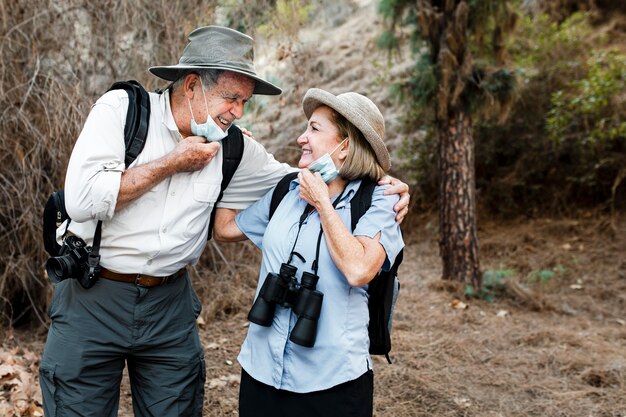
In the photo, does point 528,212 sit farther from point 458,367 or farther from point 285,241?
point 285,241

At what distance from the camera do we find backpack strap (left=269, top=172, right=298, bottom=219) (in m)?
2.72

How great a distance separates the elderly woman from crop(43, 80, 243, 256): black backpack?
0.35 m

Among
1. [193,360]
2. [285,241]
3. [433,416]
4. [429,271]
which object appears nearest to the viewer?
[285,241]

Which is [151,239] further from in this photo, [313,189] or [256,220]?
[313,189]

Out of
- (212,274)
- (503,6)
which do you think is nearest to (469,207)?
(503,6)

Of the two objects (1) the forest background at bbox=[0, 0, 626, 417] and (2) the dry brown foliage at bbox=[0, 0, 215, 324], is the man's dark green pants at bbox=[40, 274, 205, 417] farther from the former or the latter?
(2) the dry brown foliage at bbox=[0, 0, 215, 324]

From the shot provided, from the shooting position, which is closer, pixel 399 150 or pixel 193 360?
pixel 193 360

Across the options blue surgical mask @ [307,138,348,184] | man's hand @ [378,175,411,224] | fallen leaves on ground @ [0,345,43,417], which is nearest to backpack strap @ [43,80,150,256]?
blue surgical mask @ [307,138,348,184]

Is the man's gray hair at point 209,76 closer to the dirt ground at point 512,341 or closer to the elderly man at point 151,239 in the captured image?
the elderly man at point 151,239

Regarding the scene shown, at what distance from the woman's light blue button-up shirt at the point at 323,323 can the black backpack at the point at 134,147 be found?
44 centimetres

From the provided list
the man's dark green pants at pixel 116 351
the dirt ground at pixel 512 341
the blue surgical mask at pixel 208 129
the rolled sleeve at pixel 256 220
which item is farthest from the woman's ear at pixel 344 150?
the dirt ground at pixel 512 341

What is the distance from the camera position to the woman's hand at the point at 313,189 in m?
2.36

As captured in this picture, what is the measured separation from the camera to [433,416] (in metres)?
4.21

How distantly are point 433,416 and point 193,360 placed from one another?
7.21ft
